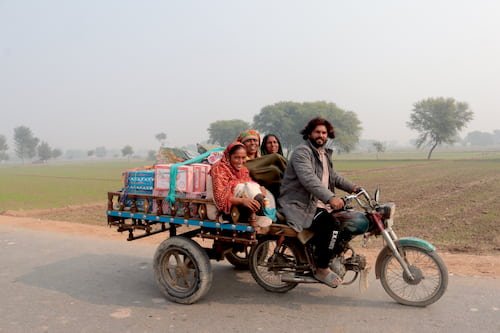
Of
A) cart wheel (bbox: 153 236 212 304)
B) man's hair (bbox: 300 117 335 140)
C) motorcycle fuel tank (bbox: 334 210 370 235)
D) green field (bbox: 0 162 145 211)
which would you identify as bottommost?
green field (bbox: 0 162 145 211)

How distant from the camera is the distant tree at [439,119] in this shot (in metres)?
79.1

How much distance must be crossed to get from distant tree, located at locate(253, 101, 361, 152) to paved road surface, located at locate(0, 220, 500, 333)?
281 ft

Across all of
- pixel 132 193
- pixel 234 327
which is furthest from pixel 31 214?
pixel 234 327

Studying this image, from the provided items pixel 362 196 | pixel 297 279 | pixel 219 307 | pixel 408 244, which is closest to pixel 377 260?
pixel 408 244

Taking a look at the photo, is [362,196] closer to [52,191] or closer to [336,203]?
[336,203]

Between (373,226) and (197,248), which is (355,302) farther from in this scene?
(197,248)

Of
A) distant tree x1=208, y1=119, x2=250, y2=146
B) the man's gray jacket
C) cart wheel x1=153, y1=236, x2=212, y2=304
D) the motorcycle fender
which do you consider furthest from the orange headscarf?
distant tree x1=208, y1=119, x2=250, y2=146

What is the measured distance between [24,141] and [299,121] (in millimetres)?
114954

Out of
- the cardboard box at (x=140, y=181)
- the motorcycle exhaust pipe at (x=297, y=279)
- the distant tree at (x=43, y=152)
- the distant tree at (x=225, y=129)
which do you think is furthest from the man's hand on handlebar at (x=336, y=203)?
the distant tree at (x=43, y=152)

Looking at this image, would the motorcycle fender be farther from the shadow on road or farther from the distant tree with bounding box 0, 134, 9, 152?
the distant tree with bounding box 0, 134, 9, 152

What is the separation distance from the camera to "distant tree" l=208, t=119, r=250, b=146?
11206cm

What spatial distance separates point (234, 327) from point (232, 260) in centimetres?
194

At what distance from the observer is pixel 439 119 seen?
79.9 metres

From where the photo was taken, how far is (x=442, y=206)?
14.4m
